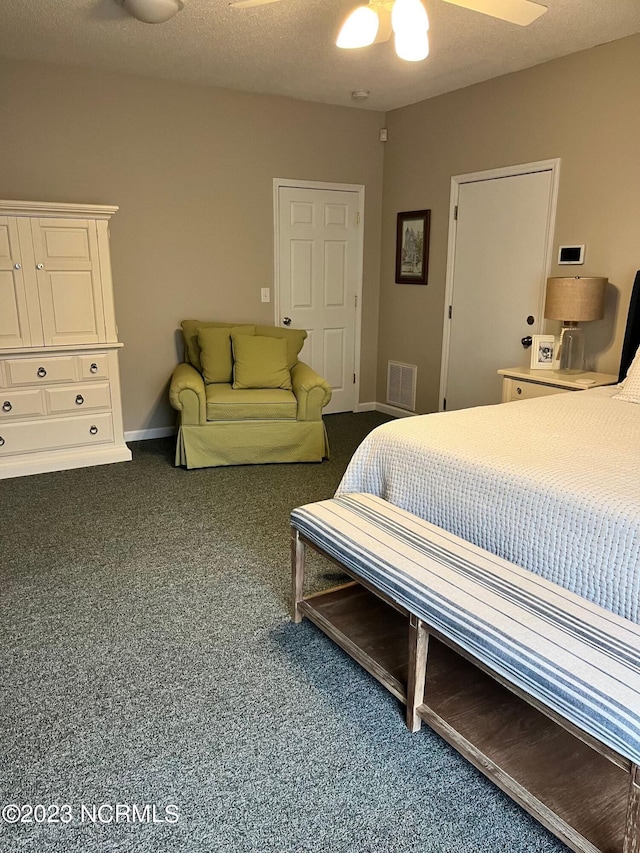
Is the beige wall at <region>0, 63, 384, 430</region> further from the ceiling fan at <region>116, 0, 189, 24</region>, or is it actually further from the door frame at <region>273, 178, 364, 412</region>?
the ceiling fan at <region>116, 0, 189, 24</region>

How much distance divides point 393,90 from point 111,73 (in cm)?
206

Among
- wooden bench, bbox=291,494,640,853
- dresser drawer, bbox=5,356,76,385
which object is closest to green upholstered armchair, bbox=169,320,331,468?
dresser drawer, bbox=5,356,76,385

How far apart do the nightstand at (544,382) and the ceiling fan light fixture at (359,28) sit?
208 centimetres

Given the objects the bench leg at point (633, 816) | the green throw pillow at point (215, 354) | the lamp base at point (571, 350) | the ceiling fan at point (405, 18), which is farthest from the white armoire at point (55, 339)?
the bench leg at point (633, 816)

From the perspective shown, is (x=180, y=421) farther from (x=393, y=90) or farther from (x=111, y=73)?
(x=393, y=90)

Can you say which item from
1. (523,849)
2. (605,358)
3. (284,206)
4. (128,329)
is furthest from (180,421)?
(523,849)

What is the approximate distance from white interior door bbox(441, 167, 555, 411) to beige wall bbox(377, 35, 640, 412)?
0.41ft

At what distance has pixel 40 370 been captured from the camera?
415cm

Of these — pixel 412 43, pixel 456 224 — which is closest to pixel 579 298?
pixel 456 224

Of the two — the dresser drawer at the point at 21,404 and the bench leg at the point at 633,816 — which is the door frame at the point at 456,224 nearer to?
the dresser drawer at the point at 21,404

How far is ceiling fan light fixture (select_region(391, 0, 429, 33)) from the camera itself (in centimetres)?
262

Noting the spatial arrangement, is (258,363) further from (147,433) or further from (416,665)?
(416,665)

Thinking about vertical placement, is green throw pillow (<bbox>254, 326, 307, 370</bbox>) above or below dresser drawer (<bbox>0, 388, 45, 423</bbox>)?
above

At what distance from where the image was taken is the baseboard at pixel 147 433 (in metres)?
5.04
